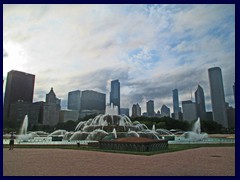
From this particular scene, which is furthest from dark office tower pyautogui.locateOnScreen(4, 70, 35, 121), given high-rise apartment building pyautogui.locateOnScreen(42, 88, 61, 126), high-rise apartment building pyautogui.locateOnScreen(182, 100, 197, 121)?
high-rise apartment building pyautogui.locateOnScreen(182, 100, 197, 121)

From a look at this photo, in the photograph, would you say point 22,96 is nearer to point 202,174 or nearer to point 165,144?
point 165,144

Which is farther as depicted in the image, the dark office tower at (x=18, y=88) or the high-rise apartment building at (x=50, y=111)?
the dark office tower at (x=18, y=88)

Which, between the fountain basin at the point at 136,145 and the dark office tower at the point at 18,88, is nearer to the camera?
the fountain basin at the point at 136,145

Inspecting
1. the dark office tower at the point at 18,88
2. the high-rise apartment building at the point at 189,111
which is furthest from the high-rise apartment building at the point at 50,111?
the high-rise apartment building at the point at 189,111

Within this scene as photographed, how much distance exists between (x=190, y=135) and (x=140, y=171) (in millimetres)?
34438

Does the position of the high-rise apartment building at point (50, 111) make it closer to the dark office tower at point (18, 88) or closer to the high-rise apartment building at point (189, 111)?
the dark office tower at point (18, 88)

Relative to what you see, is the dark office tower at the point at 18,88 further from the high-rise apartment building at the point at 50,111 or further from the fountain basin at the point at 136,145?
the fountain basin at the point at 136,145

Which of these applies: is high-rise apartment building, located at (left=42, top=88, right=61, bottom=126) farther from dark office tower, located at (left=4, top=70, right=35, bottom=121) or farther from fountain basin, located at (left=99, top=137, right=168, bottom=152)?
fountain basin, located at (left=99, top=137, right=168, bottom=152)

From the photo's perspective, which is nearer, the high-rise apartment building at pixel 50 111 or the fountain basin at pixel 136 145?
the fountain basin at pixel 136 145

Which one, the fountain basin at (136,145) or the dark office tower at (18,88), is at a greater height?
the dark office tower at (18,88)

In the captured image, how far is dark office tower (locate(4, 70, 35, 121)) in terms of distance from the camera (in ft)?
506

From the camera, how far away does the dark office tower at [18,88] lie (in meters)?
154

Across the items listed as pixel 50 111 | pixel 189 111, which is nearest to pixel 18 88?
pixel 50 111
